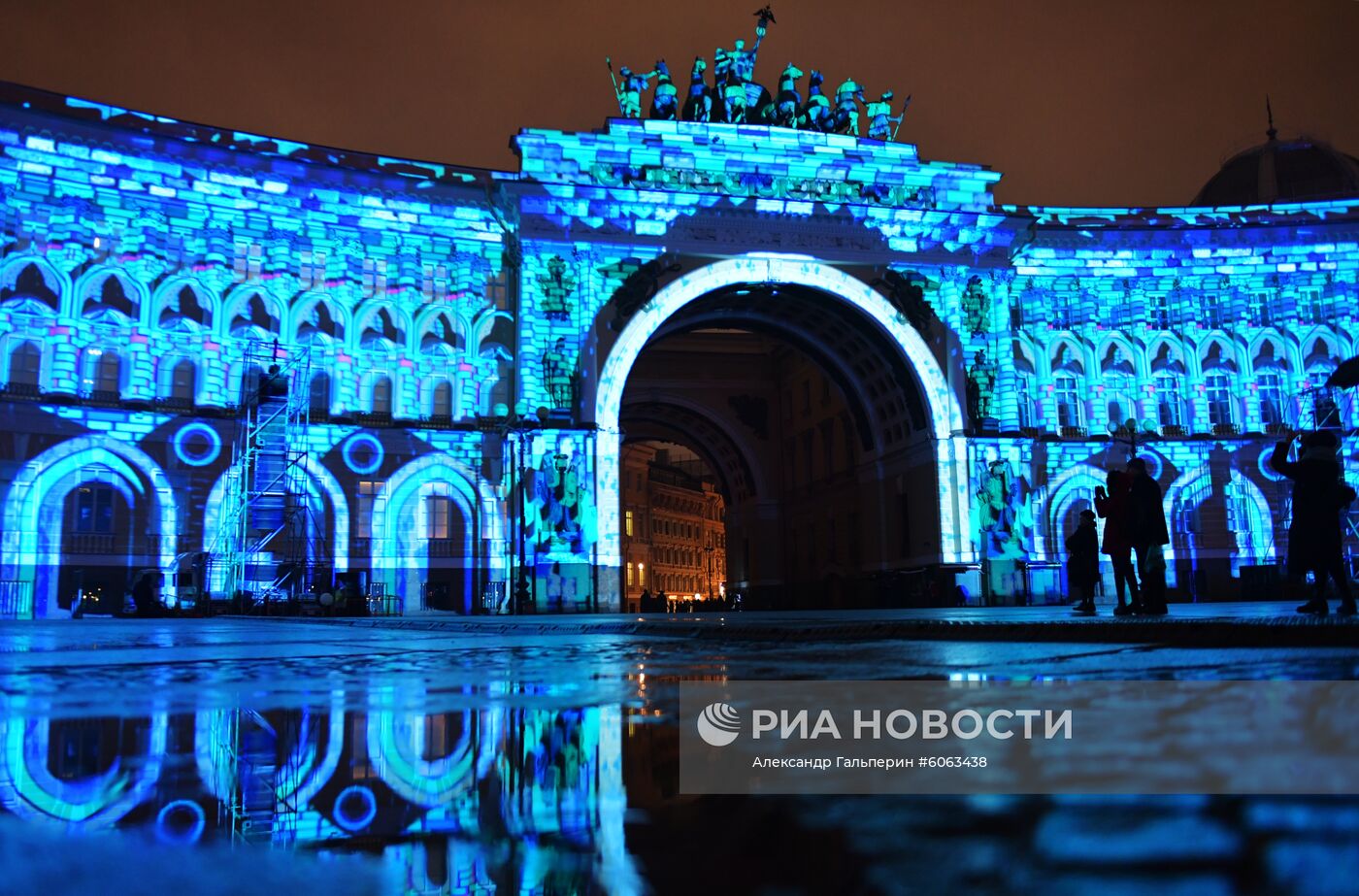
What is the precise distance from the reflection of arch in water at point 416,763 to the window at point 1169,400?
31591 mm

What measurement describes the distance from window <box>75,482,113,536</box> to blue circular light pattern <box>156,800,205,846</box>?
24855 mm

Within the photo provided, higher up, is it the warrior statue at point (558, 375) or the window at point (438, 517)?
the warrior statue at point (558, 375)

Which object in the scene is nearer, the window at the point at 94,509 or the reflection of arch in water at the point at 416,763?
the reflection of arch in water at the point at 416,763

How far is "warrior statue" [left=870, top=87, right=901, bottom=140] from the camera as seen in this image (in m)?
28.8

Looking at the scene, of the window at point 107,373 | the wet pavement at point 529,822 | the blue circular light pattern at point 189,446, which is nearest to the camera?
the wet pavement at point 529,822

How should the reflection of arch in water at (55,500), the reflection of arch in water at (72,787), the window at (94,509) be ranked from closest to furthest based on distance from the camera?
the reflection of arch in water at (72,787) → the reflection of arch in water at (55,500) → the window at (94,509)

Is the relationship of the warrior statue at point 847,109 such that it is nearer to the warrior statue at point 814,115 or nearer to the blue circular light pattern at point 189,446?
the warrior statue at point 814,115

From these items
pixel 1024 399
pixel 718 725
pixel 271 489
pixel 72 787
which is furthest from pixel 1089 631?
pixel 1024 399

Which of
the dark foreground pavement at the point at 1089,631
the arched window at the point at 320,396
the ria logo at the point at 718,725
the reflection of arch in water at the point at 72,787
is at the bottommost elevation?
the dark foreground pavement at the point at 1089,631

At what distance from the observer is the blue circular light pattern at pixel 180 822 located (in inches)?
30.4

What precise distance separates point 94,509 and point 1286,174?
1484 inches

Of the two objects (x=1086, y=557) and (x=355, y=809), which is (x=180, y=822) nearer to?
(x=355, y=809)

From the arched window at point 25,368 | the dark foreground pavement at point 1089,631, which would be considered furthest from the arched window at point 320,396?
the dark foreground pavement at point 1089,631

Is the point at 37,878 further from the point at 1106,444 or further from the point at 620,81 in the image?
the point at 1106,444
